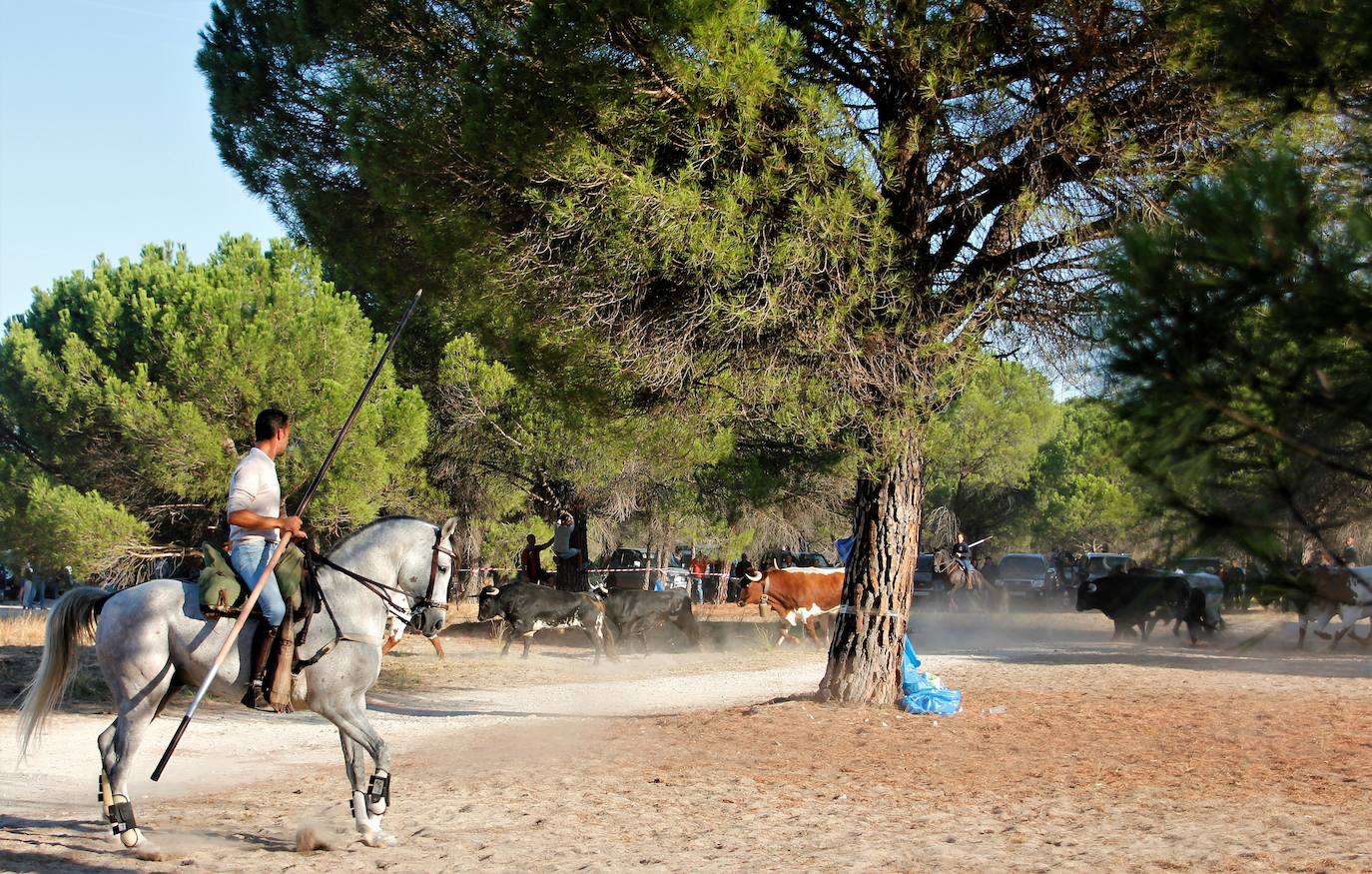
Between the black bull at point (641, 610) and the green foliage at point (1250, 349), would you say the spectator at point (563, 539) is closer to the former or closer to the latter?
the black bull at point (641, 610)

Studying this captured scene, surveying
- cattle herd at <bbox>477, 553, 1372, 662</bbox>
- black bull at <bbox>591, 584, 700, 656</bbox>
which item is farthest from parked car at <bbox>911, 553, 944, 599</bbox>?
black bull at <bbox>591, 584, 700, 656</bbox>

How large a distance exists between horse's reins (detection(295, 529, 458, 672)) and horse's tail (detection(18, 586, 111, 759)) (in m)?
1.39

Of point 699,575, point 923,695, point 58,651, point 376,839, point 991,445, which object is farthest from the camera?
point 991,445

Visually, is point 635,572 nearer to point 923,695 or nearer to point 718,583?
point 718,583

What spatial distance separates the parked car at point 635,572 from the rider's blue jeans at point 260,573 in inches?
1012

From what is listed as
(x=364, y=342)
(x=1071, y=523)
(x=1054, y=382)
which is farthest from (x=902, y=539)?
(x=1071, y=523)

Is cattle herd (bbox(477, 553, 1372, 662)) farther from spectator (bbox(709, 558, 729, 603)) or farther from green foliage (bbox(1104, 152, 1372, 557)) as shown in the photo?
green foliage (bbox(1104, 152, 1372, 557))

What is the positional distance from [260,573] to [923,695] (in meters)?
8.14

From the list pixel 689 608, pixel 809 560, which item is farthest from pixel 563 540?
pixel 809 560

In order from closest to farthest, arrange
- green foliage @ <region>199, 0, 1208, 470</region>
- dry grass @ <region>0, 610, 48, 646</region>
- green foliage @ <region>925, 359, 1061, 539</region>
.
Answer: green foliage @ <region>199, 0, 1208, 470</region> < dry grass @ <region>0, 610, 48, 646</region> < green foliage @ <region>925, 359, 1061, 539</region>

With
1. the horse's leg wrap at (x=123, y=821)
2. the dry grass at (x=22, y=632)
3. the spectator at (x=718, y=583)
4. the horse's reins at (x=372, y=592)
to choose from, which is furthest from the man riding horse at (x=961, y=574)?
the horse's leg wrap at (x=123, y=821)

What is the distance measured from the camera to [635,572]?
37.8 meters

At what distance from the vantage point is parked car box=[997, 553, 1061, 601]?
43.0 m

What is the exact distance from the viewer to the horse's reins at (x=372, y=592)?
7.84 metres
